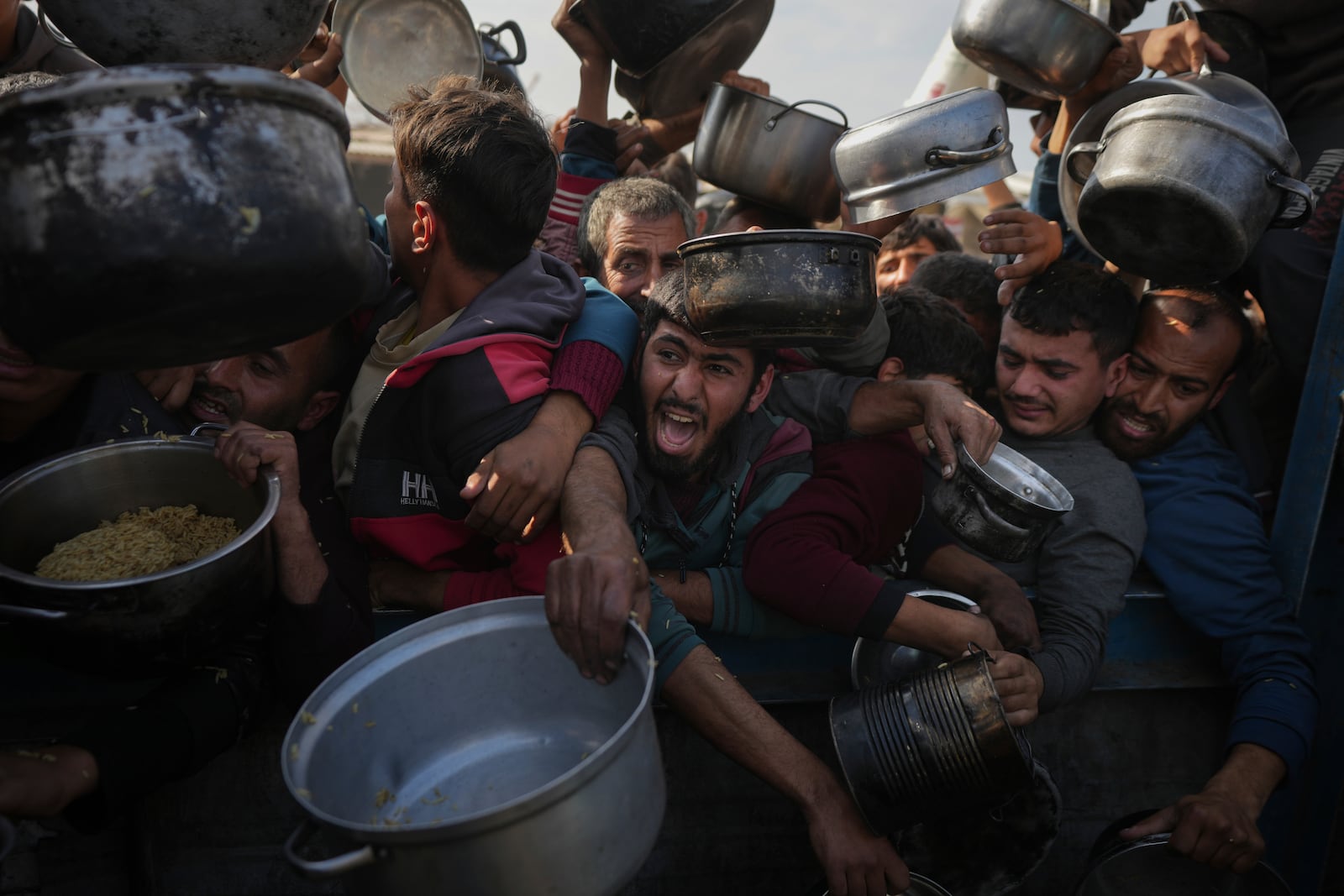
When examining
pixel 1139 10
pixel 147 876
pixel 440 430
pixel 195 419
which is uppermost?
pixel 1139 10

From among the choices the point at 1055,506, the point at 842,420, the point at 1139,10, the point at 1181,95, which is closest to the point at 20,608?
the point at 842,420

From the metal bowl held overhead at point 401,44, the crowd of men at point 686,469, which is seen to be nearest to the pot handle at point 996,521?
the crowd of men at point 686,469

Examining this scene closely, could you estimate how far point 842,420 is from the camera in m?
3.09

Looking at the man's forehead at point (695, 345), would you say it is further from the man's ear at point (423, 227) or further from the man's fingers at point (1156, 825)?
the man's fingers at point (1156, 825)

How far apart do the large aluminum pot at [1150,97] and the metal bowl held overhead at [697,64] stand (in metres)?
1.39

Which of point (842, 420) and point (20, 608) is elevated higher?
point (20, 608)

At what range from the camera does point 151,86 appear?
1.40 metres

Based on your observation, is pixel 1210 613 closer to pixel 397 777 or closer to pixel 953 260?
pixel 953 260

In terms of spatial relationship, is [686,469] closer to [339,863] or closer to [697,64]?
[339,863]

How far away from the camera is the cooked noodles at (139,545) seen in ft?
6.84

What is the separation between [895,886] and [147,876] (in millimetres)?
2117

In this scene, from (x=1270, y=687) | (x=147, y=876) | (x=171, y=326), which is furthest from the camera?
(x=1270, y=687)

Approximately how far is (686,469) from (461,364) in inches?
29.4

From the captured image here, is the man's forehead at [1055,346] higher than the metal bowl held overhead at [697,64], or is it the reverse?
the metal bowl held overhead at [697,64]
